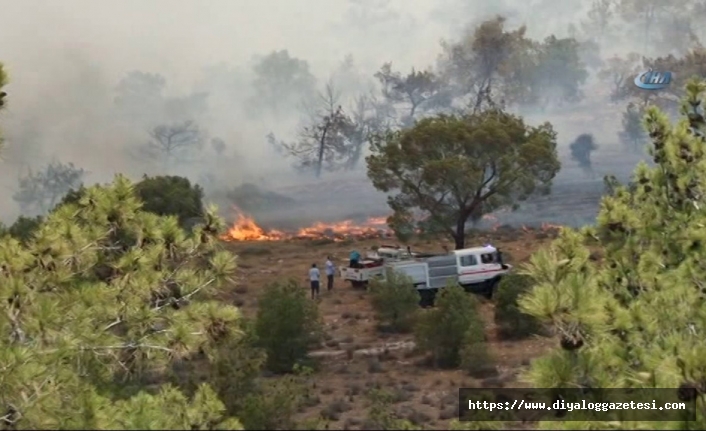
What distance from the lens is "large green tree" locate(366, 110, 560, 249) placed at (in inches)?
1064

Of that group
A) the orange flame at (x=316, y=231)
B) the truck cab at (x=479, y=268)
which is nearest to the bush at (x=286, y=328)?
the truck cab at (x=479, y=268)

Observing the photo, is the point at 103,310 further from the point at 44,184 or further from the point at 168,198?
the point at 44,184

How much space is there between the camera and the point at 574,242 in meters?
5.45

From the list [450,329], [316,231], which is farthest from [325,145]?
[450,329]

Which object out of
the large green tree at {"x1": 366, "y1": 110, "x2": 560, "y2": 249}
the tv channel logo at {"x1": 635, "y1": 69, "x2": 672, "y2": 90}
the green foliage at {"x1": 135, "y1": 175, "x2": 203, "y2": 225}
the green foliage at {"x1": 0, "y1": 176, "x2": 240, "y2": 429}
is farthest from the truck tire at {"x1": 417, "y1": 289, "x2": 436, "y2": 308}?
the tv channel logo at {"x1": 635, "y1": 69, "x2": 672, "y2": 90}

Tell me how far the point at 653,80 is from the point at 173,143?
29.9 meters

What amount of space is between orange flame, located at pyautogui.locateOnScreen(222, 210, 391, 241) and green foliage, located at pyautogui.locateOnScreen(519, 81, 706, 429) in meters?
34.8

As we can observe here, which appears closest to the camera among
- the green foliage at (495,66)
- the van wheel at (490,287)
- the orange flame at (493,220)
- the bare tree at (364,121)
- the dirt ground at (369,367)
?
the dirt ground at (369,367)

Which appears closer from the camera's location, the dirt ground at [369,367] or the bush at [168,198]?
the dirt ground at [369,367]

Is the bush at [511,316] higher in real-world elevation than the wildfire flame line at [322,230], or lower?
lower

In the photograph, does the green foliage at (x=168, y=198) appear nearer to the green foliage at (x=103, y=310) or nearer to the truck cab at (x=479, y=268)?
the truck cab at (x=479, y=268)

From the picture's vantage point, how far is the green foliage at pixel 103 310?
14.5ft

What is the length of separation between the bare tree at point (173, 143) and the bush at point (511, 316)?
102 feet

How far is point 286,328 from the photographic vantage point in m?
16.8
